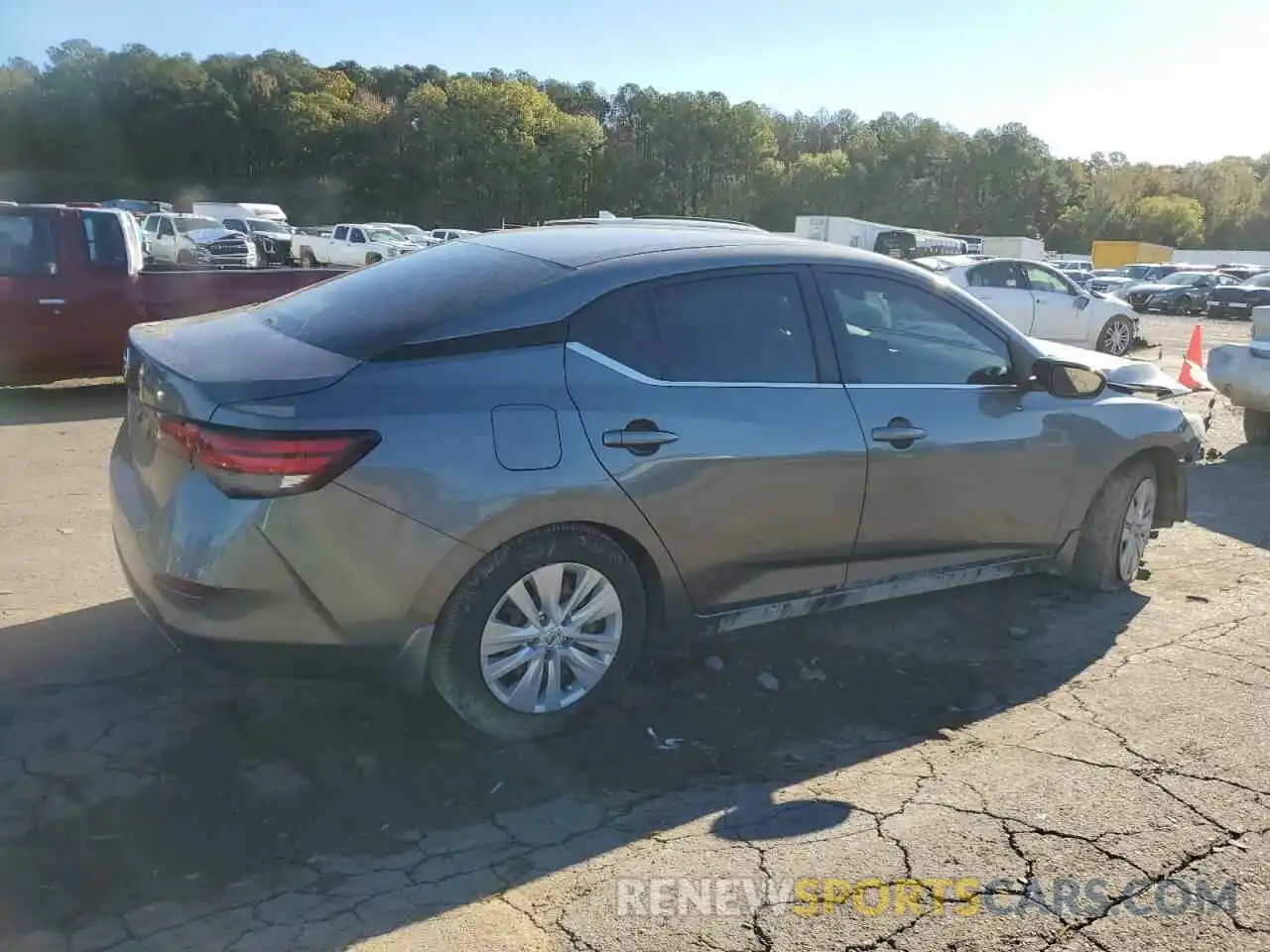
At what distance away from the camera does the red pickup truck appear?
28.9ft

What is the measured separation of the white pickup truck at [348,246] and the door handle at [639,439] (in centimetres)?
2819

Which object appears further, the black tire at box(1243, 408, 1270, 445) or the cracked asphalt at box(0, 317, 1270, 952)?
the black tire at box(1243, 408, 1270, 445)

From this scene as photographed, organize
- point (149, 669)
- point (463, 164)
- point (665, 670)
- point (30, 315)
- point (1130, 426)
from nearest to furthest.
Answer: point (149, 669)
point (665, 670)
point (1130, 426)
point (30, 315)
point (463, 164)

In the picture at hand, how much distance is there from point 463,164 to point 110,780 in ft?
310

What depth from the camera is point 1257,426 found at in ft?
30.8

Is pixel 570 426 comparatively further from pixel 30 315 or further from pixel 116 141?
pixel 116 141

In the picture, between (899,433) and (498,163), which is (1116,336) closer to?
(899,433)

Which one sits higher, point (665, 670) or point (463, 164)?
point (463, 164)

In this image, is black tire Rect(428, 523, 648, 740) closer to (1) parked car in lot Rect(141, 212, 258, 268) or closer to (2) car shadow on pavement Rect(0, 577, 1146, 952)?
(2) car shadow on pavement Rect(0, 577, 1146, 952)

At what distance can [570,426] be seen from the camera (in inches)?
131

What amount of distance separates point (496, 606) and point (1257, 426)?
28.6ft

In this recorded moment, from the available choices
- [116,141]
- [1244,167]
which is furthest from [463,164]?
[1244,167]

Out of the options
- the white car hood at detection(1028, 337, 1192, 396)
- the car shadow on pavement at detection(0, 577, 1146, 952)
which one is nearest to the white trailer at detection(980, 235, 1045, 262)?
the white car hood at detection(1028, 337, 1192, 396)

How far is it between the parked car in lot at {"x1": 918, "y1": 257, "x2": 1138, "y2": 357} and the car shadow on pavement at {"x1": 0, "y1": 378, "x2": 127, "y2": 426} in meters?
10.9
